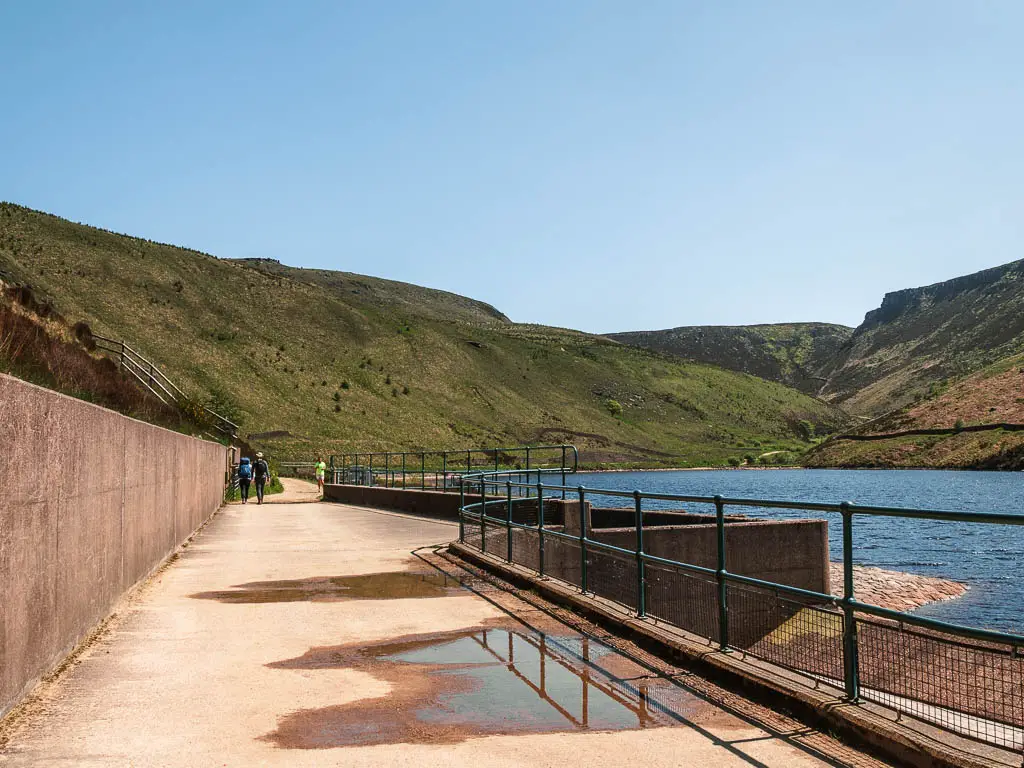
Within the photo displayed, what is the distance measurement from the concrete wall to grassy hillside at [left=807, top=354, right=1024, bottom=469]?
89344 mm

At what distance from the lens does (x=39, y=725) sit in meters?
5.39

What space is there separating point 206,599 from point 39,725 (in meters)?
5.37

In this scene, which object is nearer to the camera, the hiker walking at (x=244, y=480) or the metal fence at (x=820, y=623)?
the metal fence at (x=820, y=623)

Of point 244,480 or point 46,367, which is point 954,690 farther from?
point 244,480

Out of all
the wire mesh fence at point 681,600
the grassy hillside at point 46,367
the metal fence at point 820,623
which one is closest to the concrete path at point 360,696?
the metal fence at point 820,623

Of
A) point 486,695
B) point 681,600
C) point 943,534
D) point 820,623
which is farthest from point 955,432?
point 486,695

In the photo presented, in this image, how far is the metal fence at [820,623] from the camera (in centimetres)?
548

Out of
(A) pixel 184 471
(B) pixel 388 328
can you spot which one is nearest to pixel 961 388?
(B) pixel 388 328

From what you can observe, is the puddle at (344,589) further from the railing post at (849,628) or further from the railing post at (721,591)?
the railing post at (849,628)

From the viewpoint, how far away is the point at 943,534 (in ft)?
112

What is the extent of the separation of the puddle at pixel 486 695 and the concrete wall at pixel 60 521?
166 cm

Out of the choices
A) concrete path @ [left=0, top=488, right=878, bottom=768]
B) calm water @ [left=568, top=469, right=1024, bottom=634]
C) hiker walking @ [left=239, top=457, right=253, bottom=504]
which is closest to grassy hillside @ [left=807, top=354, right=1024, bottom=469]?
calm water @ [left=568, top=469, right=1024, bottom=634]

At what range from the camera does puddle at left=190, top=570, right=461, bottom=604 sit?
1075 cm

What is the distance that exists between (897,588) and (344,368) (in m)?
79.1
